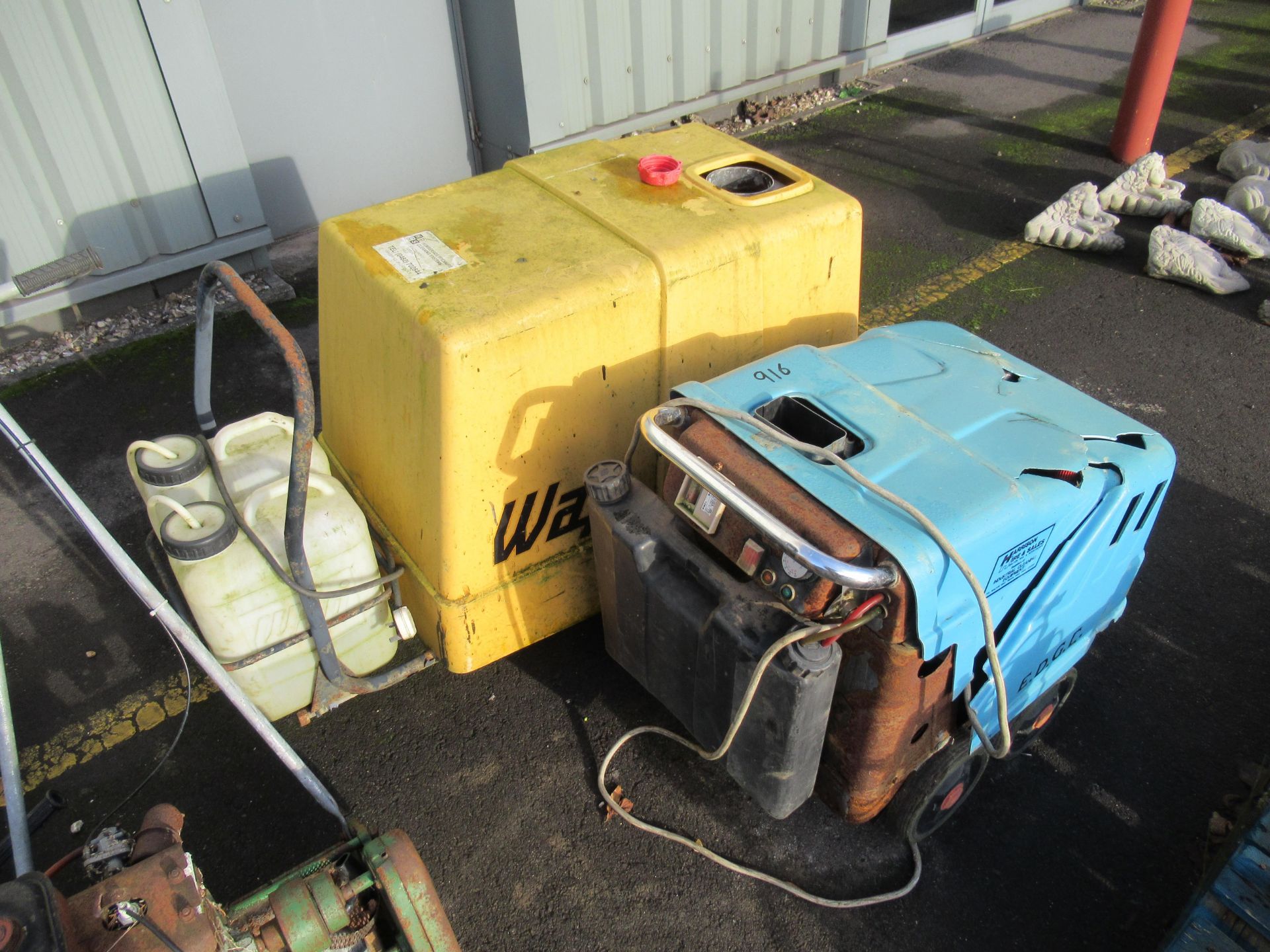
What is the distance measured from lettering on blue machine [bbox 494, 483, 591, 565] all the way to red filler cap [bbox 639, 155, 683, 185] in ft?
3.41

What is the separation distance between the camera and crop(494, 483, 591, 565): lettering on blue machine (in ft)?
8.77

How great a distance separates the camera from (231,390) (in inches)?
176

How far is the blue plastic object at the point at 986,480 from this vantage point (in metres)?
2.05

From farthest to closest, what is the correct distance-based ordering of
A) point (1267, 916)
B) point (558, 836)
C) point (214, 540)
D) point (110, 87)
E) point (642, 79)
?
point (642, 79)
point (110, 87)
point (558, 836)
point (214, 540)
point (1267, 916)

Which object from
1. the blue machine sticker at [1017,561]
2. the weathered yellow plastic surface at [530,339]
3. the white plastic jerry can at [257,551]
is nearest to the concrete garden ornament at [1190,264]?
the weathered yellow plastic surface at [530,339]

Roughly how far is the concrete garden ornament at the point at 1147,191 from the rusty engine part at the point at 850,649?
451 cm

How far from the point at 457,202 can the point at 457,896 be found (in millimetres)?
2114

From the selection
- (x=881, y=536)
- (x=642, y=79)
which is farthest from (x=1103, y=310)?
(x=881, y=536)

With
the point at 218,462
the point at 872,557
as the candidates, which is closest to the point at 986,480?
the point at 872,557

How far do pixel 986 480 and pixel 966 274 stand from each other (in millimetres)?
3576

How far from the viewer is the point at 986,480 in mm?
2117

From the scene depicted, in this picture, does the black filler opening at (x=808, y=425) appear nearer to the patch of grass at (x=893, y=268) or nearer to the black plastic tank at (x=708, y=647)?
the black plastic tank at (x=708, y=647)

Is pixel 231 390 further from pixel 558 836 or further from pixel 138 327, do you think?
pixel 558 836

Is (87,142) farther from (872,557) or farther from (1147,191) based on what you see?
(1147,191)
